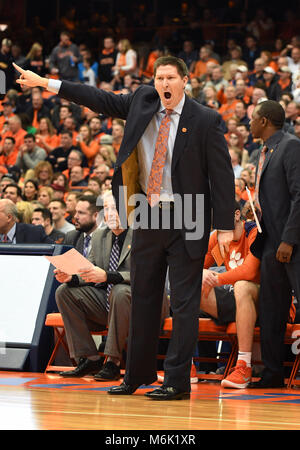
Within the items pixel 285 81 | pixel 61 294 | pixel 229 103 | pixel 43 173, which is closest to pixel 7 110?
pixel 43 173

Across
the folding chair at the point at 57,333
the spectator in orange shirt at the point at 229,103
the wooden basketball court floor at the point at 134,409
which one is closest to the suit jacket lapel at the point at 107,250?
the folding chair at the point at 57,333

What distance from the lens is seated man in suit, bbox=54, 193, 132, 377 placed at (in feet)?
19.8

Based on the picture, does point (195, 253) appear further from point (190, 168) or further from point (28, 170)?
point (28, 170)

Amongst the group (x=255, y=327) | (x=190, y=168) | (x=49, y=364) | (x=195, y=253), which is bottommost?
(x=49, y=364)

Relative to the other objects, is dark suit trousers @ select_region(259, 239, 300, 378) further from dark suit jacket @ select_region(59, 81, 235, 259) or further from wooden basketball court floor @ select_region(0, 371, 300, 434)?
dark suit jacket @ select_region(59, 81, 235, 259)

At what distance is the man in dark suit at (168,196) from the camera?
4.54 metres

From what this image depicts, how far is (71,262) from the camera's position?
5.31 meters

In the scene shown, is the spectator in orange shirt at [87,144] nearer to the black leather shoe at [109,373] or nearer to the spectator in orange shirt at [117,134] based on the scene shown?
the spectator in orange shirt at [117,134]

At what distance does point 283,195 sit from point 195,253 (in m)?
1.26

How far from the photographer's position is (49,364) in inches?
251

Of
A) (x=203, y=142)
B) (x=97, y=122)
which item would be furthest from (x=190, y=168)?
(x=97, y=122)

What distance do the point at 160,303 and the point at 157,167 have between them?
76 cm

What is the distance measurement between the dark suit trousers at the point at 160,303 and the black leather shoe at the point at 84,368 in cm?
141

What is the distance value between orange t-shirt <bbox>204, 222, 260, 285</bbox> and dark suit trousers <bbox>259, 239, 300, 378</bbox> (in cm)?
14
